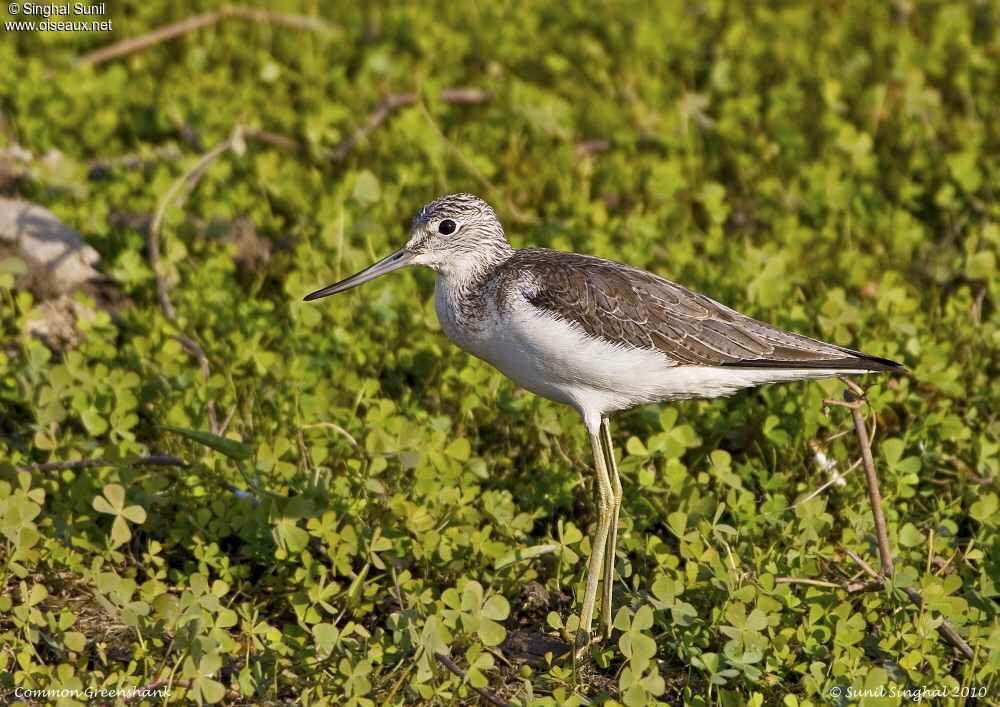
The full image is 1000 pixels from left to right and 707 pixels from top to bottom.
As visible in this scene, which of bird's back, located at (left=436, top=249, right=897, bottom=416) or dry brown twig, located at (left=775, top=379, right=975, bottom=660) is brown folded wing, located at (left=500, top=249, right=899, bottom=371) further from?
dry brown twig, located at (left=775, top=379, right=975, bottom=660)

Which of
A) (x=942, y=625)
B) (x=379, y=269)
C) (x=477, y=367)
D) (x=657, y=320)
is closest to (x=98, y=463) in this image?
(x=379, y=269)

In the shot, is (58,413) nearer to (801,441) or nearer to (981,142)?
(801,441)

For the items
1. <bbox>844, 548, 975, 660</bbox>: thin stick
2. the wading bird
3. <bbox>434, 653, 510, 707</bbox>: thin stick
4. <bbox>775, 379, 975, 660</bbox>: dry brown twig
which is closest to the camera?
<bbox>434, 653, 510, 707</bbox>: thin stick

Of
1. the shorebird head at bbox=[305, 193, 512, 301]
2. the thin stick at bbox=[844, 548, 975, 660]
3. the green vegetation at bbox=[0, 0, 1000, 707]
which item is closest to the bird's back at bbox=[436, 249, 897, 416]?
the shorebird head at bbox=[305, 193, 512, 301]

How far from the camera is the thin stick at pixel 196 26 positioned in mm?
9031

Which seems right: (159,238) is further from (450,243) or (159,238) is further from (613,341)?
(613,341)

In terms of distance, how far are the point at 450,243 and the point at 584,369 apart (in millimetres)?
856

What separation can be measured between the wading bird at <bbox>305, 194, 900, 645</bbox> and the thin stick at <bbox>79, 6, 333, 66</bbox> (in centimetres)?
461

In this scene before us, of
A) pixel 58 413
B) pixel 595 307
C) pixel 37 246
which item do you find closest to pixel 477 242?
pixel 595 307

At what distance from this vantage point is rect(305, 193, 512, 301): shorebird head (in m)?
5.25

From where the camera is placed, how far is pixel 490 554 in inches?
189

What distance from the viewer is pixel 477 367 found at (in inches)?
232

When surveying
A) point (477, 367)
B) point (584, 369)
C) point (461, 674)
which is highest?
point (584, 369)

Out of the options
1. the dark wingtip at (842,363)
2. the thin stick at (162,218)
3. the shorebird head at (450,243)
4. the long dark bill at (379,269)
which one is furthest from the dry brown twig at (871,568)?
the thin stick at (162,218)
